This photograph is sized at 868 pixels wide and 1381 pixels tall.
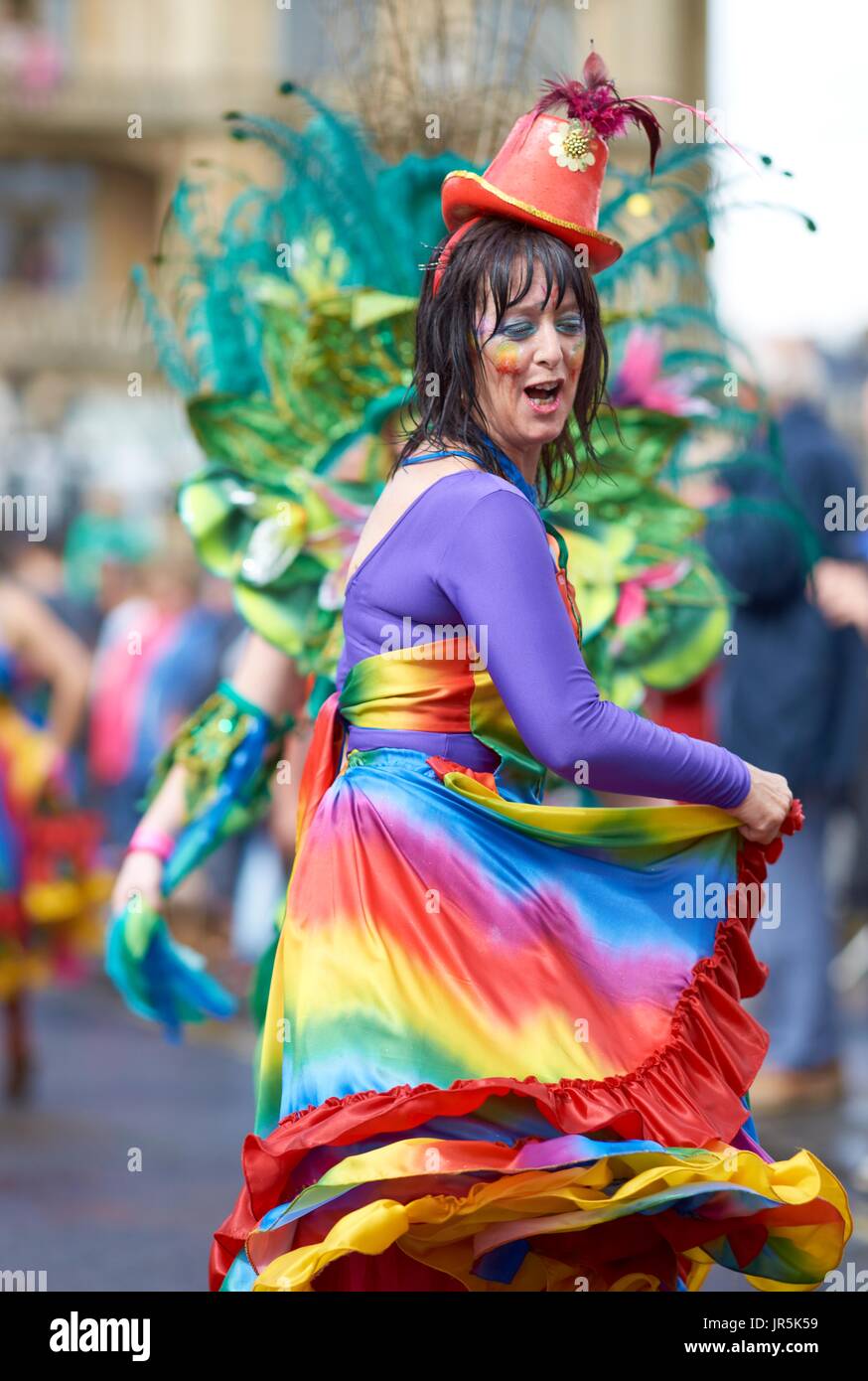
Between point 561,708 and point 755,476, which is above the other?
point 755,476

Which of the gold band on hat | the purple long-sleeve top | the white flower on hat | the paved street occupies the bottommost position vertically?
the paved street

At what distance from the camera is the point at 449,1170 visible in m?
2.56

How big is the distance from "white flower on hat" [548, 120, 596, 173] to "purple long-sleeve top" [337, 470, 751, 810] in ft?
1.50

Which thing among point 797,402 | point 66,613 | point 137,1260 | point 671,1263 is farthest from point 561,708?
point 66,613

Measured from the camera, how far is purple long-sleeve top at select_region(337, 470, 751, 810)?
8.73 ft

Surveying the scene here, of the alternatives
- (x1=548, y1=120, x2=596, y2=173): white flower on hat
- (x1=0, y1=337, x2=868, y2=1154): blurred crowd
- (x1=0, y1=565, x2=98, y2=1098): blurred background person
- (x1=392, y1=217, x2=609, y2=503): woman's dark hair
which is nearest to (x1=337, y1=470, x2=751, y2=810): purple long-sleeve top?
(x1=392, y1=217, x2=609, y2=503): woman's dark hair

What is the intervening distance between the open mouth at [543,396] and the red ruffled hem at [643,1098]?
24.5 inches

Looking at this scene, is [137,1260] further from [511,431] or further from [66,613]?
[66,613]

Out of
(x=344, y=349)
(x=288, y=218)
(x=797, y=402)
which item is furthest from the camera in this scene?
(x=797, y=402)

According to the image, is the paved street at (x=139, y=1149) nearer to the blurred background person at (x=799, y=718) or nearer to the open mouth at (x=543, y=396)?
the blurred background person at (x=799, y=718)

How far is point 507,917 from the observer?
9.00 feet

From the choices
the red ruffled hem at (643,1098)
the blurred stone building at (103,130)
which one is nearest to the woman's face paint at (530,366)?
the red ruffled hem at (643,1098)

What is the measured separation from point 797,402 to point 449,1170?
14.4 feet

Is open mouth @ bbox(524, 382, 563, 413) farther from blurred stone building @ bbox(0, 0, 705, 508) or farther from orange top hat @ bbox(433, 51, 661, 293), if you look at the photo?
blurred stone building @ bbox(0, 0, 705, 508)
